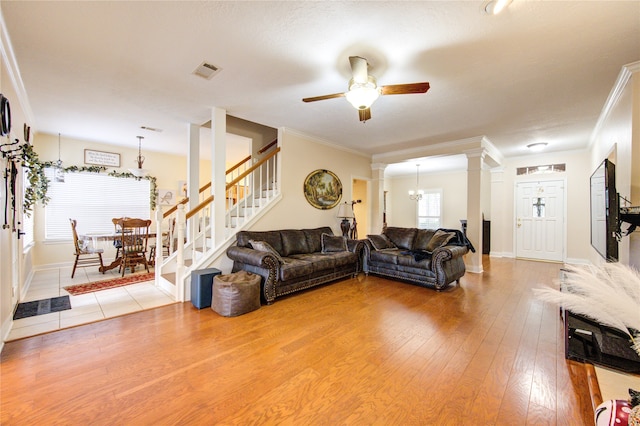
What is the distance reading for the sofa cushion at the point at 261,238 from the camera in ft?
13.2

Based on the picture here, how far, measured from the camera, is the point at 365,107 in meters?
2.65

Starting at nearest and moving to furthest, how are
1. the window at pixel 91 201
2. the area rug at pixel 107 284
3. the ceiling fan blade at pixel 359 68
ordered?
the ceiling fan blade at pixel 359 68, the area rug at pixel 107 284, the window at pixel 91 201

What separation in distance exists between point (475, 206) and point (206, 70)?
5170 millimetres

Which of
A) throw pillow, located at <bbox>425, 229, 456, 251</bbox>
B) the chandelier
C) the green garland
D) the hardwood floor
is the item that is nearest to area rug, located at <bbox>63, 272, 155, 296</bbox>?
the green garland

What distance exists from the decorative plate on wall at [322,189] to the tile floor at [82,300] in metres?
3.01

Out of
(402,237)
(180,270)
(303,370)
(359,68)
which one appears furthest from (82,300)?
(402,237)

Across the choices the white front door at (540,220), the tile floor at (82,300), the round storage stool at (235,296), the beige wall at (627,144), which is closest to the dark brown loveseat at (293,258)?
the round storage stool at (235,296)

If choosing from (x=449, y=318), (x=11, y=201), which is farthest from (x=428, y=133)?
(x=11, y=201)

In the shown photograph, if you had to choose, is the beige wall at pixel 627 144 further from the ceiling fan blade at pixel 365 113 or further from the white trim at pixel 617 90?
the ceiling fan blade at pixel 365 113

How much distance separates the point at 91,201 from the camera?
5.73 m

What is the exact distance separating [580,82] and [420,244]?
119 inches

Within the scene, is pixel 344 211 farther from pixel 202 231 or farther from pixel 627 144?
pixel 627 144

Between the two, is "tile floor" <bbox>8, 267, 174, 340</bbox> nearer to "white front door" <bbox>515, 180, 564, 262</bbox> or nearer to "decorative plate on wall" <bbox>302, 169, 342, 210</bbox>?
"decorative plate on wall" <bbox>302, 169, 342, 210</bbox>

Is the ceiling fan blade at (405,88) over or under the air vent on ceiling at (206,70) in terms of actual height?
under
